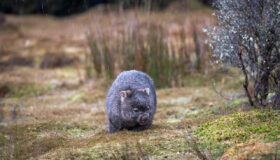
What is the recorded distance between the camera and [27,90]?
13.1 m

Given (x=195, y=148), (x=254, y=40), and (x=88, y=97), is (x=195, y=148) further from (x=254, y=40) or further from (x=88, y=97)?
(x=88, y=97)

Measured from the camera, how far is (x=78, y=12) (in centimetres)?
2731

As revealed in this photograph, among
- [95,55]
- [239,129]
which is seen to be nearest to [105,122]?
[239,129]

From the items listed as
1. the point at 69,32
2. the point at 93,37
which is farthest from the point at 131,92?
the point at 69,32

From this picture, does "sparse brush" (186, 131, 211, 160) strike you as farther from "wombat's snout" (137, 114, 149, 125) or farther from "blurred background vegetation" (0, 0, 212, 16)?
"blurred background vegetation" (0, 0, 212, 16)

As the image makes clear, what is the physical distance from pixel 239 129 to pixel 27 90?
23.6 ft

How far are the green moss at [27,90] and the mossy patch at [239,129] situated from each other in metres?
6.24

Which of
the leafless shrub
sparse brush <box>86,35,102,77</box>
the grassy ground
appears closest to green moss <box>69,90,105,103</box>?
the grassy ground

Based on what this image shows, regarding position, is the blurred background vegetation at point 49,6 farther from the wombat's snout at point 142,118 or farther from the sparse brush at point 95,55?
the wombat's snout at point 142,118

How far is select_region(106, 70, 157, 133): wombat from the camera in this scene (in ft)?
23.9

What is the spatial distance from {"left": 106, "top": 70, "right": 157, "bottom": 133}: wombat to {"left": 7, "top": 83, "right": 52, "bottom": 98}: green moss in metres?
5.46

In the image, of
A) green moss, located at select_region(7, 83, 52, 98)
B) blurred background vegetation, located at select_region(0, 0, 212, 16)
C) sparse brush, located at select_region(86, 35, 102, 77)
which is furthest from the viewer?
blurred background vegetation, located at select_region(0, 0, 212, 16)

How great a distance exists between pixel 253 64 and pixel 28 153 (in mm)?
2999

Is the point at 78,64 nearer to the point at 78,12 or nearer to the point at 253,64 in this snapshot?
the point at 253,64
